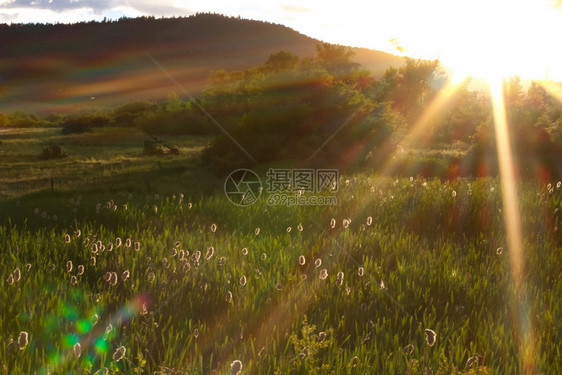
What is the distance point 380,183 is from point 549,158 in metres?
17.4

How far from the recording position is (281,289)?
3547 millimetres

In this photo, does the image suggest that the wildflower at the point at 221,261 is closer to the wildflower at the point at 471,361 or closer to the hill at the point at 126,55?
the wildflower at the point at 471,361

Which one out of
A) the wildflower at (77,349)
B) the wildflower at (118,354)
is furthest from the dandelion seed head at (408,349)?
the wildflower at (77,349)

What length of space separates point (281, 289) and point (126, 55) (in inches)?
6308

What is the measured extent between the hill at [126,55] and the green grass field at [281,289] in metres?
97.3

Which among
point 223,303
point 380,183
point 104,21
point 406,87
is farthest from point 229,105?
point 104,21

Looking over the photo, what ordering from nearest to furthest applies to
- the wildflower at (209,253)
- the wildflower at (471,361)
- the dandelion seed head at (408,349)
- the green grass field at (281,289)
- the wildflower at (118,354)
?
the wildflower at (118,354) < the wildflower at (471,361) < the dandelion seed head at (408,349) < the green grass field at (281,289) < the wildflower at (209,253)

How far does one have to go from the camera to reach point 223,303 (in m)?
3.40

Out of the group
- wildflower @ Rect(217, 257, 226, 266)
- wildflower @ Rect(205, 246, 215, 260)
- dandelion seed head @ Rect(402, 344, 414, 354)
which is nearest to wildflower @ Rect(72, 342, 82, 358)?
wildflower @ Rect(205, 246, 215, 260)

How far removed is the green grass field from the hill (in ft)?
319

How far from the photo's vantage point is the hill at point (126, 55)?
115625 mm

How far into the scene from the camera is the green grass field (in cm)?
257

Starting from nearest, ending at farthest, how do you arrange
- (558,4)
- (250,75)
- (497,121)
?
1. (558,4)
2. (250,75)
3. (497,121)

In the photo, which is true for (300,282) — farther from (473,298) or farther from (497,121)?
(497,121)
